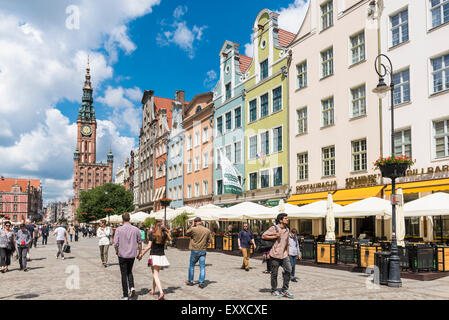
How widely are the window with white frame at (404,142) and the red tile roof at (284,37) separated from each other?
1424cm

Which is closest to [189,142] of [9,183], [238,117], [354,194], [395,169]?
[238,117]

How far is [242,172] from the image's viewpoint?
37.4m

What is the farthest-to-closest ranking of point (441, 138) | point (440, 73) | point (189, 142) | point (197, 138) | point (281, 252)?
1. point (189, 142)
2. point (197, 138)
3. point (440, 73)
4. point (441, 138)
5. point (281, 252)

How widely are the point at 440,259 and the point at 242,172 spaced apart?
23.4m

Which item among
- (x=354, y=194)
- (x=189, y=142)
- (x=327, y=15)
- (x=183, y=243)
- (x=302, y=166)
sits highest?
(x=327, y=15)

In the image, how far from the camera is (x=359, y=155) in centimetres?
2550

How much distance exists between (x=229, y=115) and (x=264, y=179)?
8578mm

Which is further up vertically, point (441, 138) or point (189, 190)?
point (441, 138)

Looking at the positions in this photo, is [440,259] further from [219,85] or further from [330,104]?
[219,85]

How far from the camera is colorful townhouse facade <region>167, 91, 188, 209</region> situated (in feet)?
172

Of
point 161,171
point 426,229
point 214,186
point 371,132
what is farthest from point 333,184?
point 161,171

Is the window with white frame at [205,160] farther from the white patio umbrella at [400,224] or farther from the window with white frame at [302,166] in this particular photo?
the white patio umbrella at [400,224]

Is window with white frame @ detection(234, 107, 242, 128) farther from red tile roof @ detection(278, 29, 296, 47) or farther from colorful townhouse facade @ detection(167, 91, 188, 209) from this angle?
colorful townhouse facade @ detection(167, 91, 188, 209)

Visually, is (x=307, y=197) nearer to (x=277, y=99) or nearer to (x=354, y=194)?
(x=354, y=194)
